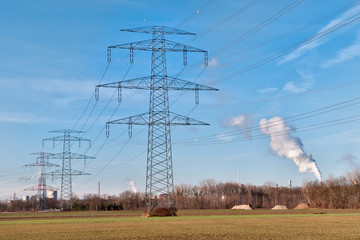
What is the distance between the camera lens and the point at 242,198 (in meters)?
141

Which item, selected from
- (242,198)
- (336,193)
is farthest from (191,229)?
(242,198)

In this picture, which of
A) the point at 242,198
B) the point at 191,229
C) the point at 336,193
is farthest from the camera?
the point at 242,198

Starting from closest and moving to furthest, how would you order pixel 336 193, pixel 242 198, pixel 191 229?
1. pixel 191 229
2. pixel 336 193
3. pixel 242 198

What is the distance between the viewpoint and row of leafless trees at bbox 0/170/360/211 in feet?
349

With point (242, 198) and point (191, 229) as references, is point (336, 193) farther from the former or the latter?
point (191, 229)

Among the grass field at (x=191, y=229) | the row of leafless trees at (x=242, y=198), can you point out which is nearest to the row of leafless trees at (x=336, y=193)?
the row of leafless trees at (x=242, y=198)

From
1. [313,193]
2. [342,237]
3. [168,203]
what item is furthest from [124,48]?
[313,193]

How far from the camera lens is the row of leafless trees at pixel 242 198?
10638 centimetres

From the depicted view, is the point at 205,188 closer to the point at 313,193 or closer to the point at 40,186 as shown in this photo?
the point at 313,193

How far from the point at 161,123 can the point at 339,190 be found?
6232 centimetres

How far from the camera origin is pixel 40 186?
113m

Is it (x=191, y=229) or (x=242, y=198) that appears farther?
(x=242, y=198)

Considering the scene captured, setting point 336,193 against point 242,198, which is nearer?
point 336,193

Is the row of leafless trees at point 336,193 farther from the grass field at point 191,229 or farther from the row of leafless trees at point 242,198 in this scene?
the grass field at point 191,229
